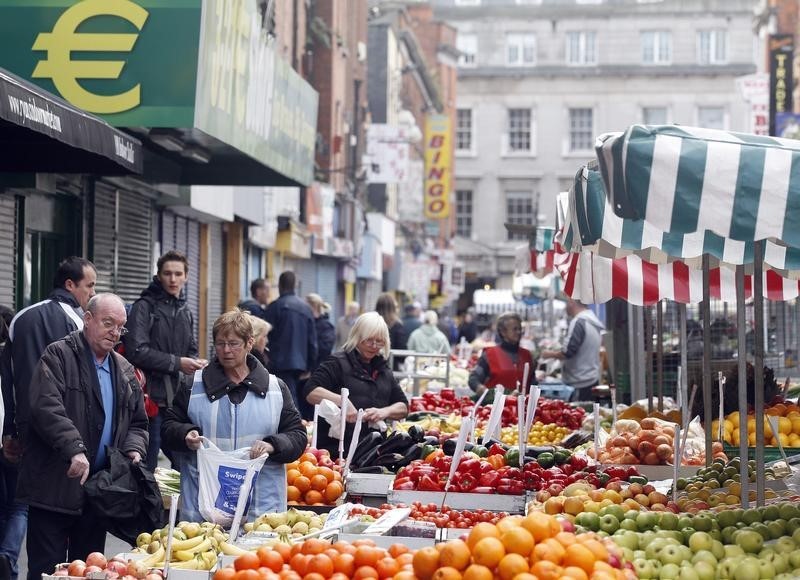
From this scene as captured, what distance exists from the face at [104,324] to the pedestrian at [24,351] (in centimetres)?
106

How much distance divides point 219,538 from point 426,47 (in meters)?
59.9

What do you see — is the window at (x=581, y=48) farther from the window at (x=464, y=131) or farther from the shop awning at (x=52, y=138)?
the shop awning at (x=52, y=138)

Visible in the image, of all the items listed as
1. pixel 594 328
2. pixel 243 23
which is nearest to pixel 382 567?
pixel 243 23

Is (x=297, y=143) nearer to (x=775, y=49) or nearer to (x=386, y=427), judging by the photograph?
(x=386, y=427)

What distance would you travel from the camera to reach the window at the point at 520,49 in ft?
250

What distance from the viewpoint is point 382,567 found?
17.5 feet

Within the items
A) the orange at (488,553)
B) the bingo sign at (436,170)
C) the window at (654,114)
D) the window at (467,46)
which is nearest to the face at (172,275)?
the orange at (488,553)

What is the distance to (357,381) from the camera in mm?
9438

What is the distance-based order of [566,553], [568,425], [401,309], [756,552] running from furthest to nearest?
1. [401,309]
2. [568,425]
3. [756,552]
4. [566,553]

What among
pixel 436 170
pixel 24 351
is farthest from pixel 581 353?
pixel 436 170

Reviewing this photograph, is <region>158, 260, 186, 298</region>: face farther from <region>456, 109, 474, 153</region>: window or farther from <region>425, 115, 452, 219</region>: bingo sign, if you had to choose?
<region>456, 109, 474, 153</region>: window

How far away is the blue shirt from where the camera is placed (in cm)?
709

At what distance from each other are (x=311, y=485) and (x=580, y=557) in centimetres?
327

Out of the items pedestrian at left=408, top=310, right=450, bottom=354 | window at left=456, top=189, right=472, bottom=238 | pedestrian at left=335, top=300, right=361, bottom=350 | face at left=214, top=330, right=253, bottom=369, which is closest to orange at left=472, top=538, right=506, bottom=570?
face at left=214, top=330, right=253, bottom=369
